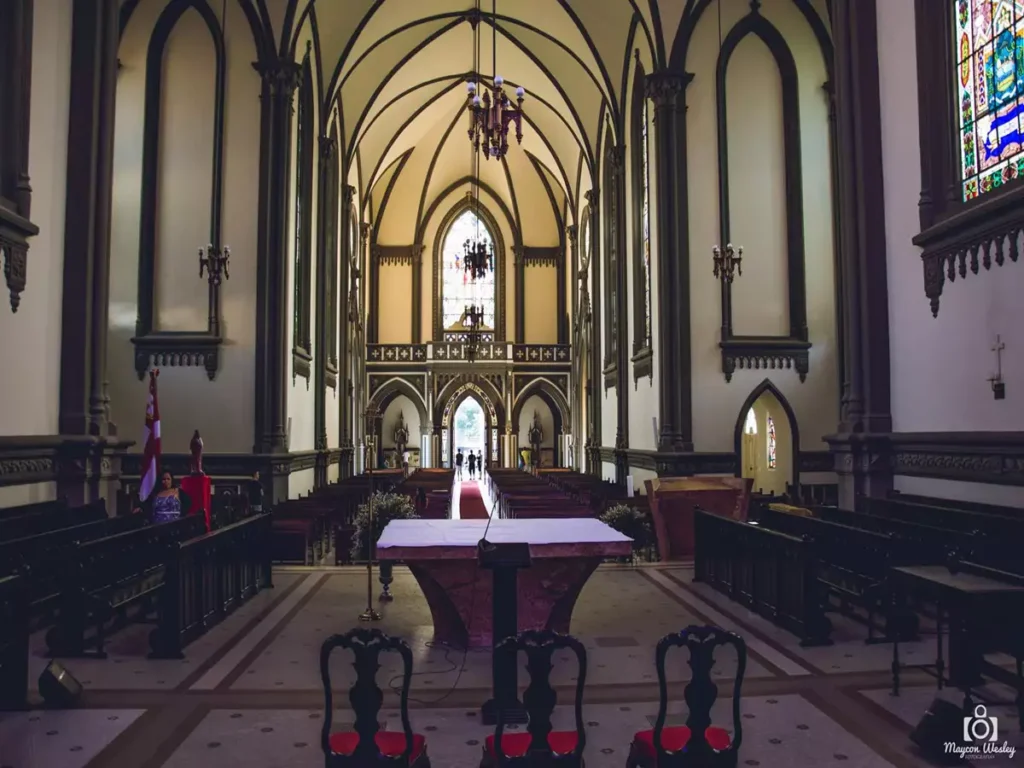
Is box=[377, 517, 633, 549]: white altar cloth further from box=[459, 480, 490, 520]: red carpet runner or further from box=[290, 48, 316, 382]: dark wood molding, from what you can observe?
box=[290, 48, 316, 382]: dark wood molding

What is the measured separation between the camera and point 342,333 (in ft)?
84.8

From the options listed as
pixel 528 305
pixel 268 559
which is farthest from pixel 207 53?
pixel 528 305

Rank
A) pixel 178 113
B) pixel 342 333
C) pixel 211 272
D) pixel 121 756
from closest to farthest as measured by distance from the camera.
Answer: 1. pixel 121 756
2. pixel 211 272
3. pixel 178 113
4. pixel 342 333

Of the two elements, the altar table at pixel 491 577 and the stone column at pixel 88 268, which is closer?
the altar table at pixel 491 577

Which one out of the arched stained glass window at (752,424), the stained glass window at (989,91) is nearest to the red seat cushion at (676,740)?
the stained glass window at (989,91)

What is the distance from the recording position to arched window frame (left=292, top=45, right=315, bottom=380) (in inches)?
696

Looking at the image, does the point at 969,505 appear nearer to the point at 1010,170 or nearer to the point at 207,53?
the point at 1010,170

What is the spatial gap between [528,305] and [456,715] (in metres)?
32.5

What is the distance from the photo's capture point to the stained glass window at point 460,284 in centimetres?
3750

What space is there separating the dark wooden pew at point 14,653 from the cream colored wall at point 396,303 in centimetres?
3142

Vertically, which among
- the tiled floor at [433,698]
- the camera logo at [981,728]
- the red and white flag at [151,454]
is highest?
the red and white flag at [151,454]

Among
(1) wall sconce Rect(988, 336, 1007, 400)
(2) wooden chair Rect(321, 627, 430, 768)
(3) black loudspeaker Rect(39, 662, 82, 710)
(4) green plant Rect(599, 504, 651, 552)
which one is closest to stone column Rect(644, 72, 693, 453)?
(4) green plant Rect(599, 504, 651, 552)

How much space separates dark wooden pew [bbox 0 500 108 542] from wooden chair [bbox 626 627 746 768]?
253 inches

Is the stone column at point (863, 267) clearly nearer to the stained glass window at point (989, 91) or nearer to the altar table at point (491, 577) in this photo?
the stained glass window at point (989, 91)
